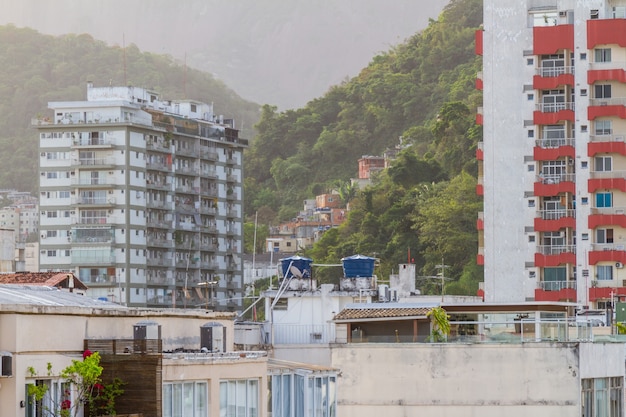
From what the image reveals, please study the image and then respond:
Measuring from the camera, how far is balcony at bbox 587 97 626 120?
119m

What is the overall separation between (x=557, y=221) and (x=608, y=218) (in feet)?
11.9

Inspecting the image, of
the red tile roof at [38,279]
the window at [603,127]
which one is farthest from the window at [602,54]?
the red tile roof at [38,279]

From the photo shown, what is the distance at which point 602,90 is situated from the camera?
119625 mm

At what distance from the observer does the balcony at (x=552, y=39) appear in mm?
118750

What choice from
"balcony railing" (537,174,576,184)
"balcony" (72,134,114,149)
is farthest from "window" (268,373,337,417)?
"balcony" (72,134,114,149)

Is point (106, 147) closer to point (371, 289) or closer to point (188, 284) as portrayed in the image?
point (188, 284)

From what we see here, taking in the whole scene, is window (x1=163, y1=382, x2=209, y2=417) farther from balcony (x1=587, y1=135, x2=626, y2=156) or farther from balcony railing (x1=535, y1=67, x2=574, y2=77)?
balcony railing (x1=535, y1=67, x2=574, y2=77)

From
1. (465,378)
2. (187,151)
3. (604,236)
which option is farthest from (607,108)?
(187,151)

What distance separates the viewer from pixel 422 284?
165250 millimetres

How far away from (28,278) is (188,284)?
118m

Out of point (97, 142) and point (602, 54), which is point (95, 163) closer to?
point (97, 142)

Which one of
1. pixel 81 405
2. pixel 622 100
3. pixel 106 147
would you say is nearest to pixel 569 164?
pixel 622 100

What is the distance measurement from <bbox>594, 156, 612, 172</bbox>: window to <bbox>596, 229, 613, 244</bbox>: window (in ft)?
14.4

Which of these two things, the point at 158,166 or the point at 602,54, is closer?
the point at 602,54
